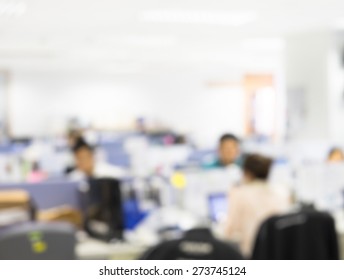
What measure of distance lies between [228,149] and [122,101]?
8123 mm

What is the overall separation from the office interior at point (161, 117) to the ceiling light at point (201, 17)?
18 mm

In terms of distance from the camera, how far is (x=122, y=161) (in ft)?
23.7

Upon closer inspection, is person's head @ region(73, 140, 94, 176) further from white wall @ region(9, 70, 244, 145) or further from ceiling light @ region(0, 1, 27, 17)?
white wall @ region(9, 70, 244, 145)

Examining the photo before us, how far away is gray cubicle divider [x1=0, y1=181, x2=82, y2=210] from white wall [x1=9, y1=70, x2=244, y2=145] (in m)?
8.20

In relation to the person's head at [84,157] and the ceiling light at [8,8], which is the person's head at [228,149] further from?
the ceiling light at [8,8]

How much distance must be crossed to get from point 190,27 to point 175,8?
134 cm

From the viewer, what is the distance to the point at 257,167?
2.55 metres

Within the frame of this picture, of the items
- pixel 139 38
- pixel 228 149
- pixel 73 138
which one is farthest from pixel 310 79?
pixel 228 149

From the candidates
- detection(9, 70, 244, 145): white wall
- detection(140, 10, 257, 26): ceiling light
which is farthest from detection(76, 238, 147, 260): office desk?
detection(9, 70, 244, 145): white wall

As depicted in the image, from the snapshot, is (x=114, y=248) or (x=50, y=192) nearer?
(x=114, y=248)

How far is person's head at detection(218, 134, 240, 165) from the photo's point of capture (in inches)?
135

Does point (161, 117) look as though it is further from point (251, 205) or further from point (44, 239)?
point (44, 239)

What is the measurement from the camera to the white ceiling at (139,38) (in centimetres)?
Result: 410
